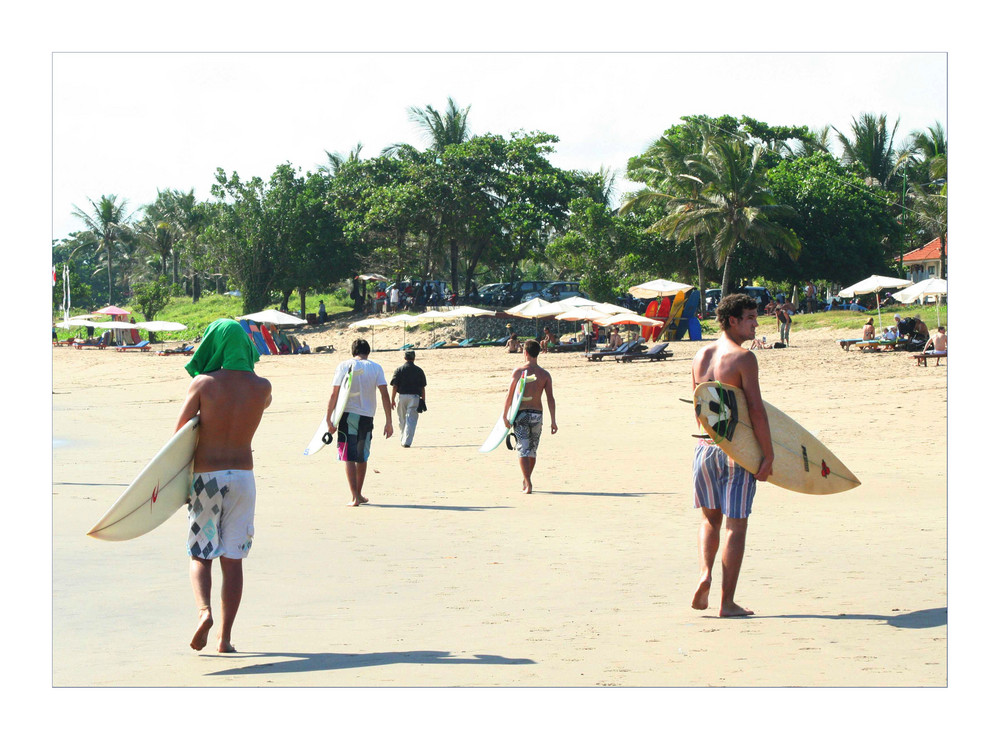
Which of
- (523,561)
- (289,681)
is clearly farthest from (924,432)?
(289,681)

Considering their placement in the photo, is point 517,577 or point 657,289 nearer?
point 517,577

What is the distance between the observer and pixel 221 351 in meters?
4.73

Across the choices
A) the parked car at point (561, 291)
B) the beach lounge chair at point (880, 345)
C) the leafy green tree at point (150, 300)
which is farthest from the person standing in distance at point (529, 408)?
the leafy green tree at point (150, 300)

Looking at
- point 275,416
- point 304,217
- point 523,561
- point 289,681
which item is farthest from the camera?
point 304,217

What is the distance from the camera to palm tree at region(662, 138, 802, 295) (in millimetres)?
38625

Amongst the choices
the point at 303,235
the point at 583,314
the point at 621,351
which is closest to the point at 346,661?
the point at 621,351

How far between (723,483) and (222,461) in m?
2.38

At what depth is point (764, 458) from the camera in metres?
5.13

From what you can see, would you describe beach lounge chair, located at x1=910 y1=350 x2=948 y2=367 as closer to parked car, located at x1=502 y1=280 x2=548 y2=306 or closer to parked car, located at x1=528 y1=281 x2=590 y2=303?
parked car, located at x1=528 y1=281 x2=590 y2=303

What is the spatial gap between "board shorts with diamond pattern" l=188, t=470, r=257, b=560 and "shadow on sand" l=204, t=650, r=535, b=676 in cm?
47

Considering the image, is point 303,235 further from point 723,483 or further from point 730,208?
point 723,483

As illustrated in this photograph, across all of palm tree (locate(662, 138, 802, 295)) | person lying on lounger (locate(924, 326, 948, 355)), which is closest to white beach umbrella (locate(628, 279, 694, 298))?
palm tree (locate(662, 138, 802, 295))

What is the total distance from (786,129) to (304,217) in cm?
2268

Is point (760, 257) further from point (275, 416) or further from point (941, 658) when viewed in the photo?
point (941, 658)
